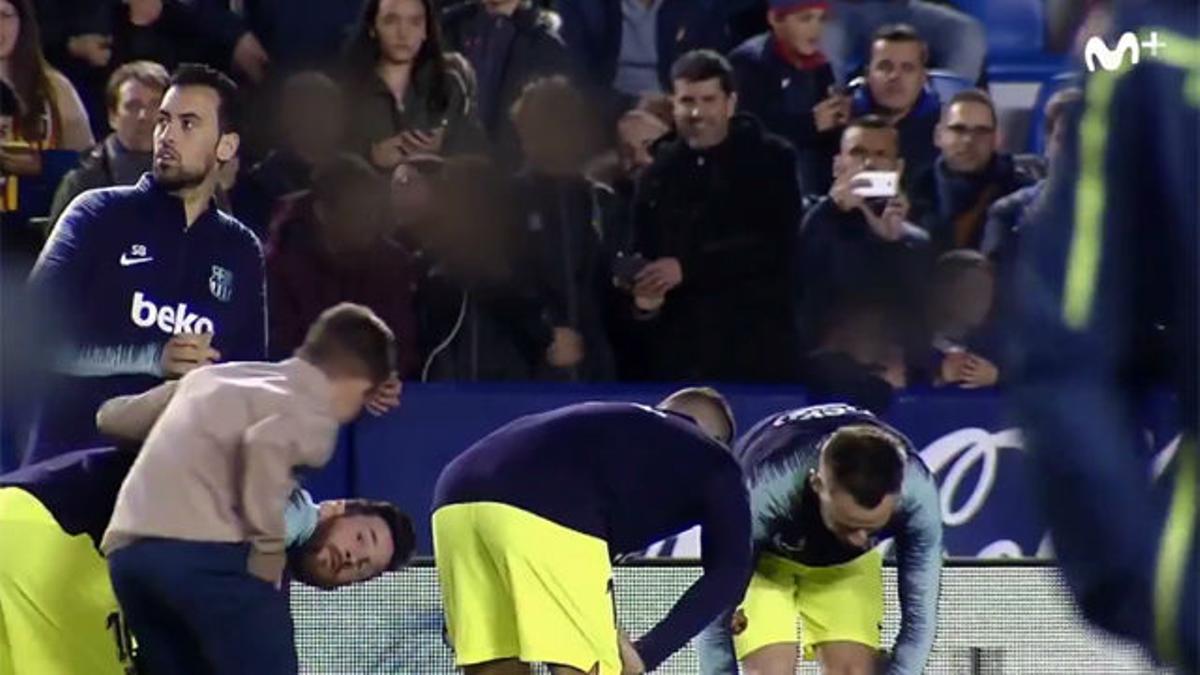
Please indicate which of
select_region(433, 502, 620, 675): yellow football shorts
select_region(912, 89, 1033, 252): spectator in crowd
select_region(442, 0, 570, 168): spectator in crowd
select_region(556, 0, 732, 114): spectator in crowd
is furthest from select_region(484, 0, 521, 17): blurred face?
select_region(433, 502, 620, 675): yellow football shorts

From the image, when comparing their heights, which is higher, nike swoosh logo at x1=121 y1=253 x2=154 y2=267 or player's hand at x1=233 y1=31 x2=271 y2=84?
player's hand at x1=233 y1=31 x2=271 y2=84

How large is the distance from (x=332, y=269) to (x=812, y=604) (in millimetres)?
2035

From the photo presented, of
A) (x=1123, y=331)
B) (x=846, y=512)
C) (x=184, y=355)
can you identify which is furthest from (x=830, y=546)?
(x=1123, y=331)

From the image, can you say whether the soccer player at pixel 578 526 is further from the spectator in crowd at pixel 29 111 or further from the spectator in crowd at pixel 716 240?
the spectator in crowd at pixel 29 111

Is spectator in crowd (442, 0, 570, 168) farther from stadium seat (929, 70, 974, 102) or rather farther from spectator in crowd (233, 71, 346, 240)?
stadium seat (929, 70, 974, 102)

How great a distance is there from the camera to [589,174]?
891 cm

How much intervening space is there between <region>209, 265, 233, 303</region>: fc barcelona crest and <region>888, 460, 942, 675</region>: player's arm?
7.32ft

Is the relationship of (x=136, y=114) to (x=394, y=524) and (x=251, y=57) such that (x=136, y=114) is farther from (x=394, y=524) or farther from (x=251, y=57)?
(x=394, y=524)

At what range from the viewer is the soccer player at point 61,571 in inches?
274

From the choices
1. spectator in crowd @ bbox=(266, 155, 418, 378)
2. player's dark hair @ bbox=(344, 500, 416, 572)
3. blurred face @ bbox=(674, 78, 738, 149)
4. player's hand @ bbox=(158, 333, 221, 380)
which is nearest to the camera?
player's dark hair @ bbox=(344, 500, 416, 572)

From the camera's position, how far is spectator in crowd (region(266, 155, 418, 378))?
8.69 meters

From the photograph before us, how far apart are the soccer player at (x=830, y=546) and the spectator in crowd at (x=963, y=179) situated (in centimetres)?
124

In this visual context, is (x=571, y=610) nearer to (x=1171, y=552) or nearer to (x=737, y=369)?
(x=737, y=369)

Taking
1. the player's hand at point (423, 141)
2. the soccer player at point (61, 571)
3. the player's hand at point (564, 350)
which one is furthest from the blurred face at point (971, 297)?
the soccer player at point (61, 571)
